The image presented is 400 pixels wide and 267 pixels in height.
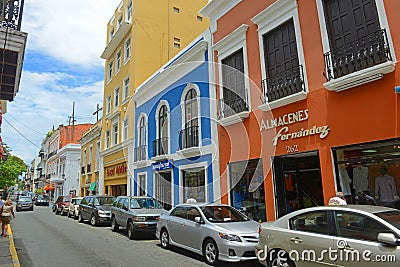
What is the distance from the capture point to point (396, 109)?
7285 mm

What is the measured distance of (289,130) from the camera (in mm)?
9922

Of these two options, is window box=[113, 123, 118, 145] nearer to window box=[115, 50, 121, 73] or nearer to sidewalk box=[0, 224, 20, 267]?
window box=[115, 50, 121, 73]

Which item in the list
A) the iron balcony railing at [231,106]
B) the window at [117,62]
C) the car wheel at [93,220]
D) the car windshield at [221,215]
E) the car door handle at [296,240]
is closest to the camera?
the car door handle at [296,240]

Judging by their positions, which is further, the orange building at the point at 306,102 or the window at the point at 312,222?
the orange building at the point at 306,102

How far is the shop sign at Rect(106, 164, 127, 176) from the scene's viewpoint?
22766 mm

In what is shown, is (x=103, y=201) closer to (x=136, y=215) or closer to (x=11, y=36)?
(x=136, y=215)

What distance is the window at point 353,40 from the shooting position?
24.9ft

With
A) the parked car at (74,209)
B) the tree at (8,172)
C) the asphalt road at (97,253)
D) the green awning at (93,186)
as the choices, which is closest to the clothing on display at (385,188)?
the asphalt road at (97,253)

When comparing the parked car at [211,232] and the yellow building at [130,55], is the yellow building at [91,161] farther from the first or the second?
the parked car at [211,232]

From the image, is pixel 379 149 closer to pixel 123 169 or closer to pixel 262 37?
pixel 262 37

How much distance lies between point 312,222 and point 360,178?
11.8 ft

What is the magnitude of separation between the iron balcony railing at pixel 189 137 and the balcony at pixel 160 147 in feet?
5.57

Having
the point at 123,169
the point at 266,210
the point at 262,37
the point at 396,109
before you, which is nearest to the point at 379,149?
the point at 396,109

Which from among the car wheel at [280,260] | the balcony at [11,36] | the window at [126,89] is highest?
the window at [126,89]
